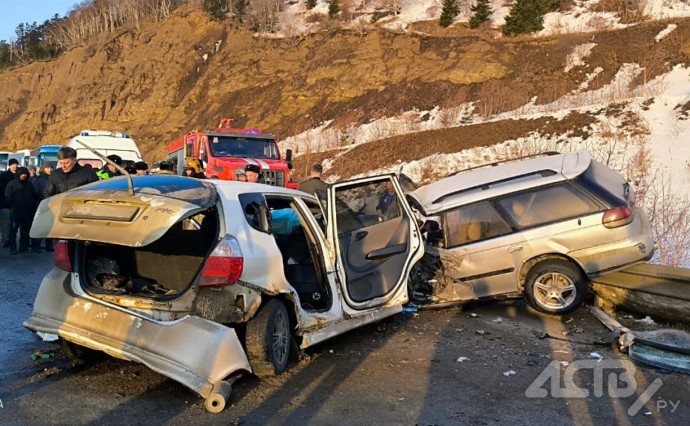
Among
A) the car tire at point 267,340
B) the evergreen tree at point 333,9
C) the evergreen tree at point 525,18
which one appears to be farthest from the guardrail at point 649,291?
the evergreen tree at point 333,9

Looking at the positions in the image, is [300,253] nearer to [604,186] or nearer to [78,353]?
[78,353]

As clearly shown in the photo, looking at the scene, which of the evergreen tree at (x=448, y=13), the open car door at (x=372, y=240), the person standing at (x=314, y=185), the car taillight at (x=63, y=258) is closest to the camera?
the car taillight at (x=63, y=258)

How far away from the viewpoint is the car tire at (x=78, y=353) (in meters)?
4.63

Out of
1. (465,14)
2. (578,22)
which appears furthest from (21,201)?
(465,14)

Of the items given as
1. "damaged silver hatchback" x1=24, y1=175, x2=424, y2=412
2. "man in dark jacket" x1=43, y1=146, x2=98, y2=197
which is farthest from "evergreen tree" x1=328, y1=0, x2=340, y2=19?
"damaged silver hatchback" x1=24, y1=175, x2=424, y2=412

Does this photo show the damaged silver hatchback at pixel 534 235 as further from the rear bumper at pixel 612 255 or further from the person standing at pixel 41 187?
the person standing at pixel 41 187

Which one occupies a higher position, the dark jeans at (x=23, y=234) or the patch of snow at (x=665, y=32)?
the patch of snow at (x=665, y=32)

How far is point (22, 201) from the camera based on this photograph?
36.0 feet

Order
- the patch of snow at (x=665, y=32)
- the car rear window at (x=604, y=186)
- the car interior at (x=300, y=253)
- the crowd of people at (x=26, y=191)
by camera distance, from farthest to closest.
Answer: the patch of snow at (x=665, y=32)
the crowd of people at (x=26, y=191)
the car rear window at (x=604, y=186)
the car interior at (x=300, y=253)

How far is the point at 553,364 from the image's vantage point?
4.98 m

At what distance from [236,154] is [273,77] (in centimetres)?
2560

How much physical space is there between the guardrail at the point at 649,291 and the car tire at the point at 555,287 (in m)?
0.30

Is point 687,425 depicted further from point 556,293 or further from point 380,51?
point 380,51

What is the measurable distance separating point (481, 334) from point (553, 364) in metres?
1.04
